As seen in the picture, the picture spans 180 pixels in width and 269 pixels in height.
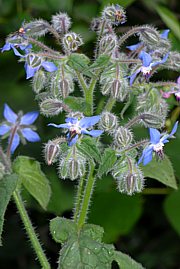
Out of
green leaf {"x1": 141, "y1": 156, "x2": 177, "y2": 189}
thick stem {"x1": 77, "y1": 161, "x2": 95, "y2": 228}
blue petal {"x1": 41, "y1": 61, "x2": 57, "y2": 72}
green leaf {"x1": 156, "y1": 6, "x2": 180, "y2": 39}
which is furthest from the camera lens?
green leaf {"x1": 156, "y1": 6, "x2": 180, "y2": 39}

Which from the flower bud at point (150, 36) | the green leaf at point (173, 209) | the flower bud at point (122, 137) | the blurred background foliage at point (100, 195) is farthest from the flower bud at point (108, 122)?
the green leaf at point (173, 209)

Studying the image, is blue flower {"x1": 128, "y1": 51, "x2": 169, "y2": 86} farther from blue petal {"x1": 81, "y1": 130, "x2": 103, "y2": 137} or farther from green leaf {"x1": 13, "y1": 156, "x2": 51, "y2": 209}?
green leaf {"x1": 13, "y1": 156, "x2": 51, "y2": 209}

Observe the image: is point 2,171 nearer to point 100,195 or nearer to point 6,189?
point 6,189

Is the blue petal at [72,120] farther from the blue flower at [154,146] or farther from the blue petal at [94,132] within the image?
the blue flower at [154,146]

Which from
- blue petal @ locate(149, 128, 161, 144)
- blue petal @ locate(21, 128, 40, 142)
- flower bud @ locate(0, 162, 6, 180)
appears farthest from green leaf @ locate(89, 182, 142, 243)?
blue petal @ locate(149, 128, 161, 144)

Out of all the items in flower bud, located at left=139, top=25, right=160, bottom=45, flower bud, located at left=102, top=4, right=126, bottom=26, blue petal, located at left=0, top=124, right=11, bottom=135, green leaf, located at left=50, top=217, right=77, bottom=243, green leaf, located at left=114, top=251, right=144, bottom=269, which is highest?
flower bud, located at left=102, top=4, right=126, bottom=26

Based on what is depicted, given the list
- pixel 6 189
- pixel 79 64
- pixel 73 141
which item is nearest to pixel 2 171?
pixel 6 189

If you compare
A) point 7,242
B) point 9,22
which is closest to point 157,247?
point 7,242
